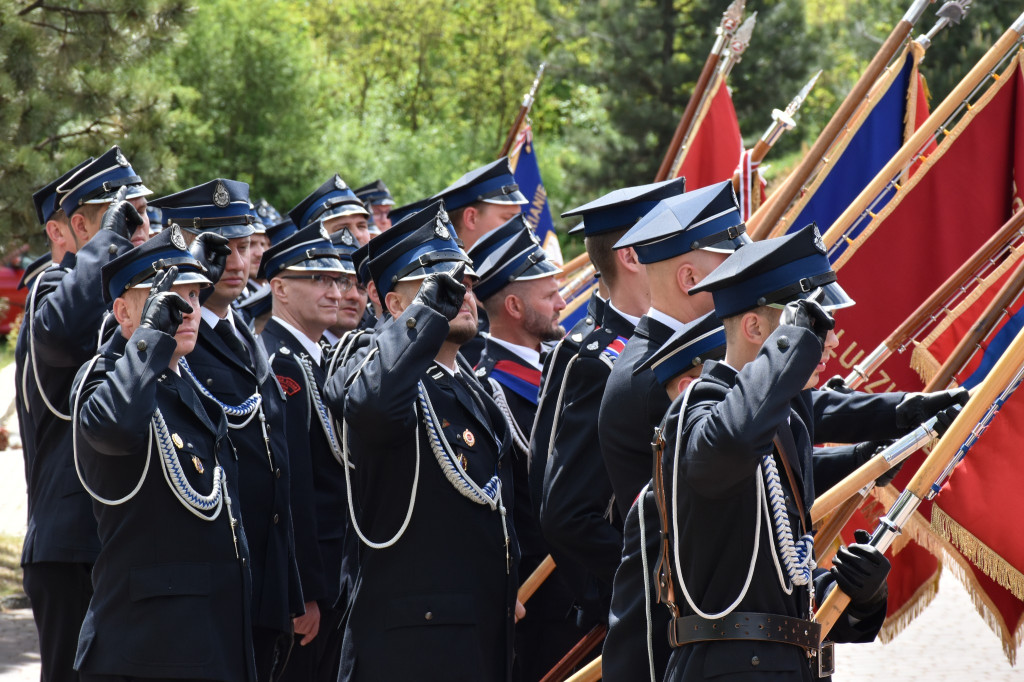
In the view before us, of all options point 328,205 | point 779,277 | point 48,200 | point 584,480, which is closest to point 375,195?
point 328,205

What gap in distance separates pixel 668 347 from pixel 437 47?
31.1m

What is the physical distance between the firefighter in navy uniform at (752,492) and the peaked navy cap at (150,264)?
1.77 m

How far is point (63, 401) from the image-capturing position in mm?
5047

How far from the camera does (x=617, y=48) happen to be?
24859 millimetres

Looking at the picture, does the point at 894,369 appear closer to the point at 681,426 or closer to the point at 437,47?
the point at 681,426

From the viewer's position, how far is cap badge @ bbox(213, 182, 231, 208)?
5.22 meters

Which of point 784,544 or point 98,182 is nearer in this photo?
point 784,544

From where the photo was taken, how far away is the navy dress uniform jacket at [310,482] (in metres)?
5.11

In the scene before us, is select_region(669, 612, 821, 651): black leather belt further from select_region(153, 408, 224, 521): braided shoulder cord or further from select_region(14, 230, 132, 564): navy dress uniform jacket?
select_region(14, 230, 132, 564): navy dress uniform jacket

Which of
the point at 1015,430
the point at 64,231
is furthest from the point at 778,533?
the point at 64,231

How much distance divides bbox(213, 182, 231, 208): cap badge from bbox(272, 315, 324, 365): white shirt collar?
587mm

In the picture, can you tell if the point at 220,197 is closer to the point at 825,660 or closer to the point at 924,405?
the point at 924,405

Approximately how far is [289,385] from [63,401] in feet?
2.69

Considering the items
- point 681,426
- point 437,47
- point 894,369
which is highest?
point 681,426
